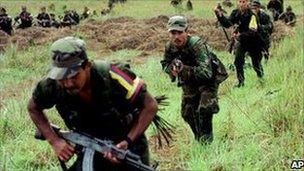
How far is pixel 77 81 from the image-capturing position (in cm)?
360

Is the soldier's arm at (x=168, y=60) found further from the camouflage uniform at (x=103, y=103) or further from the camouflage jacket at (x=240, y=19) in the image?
the camouflage jacket at (x=240, y=19)

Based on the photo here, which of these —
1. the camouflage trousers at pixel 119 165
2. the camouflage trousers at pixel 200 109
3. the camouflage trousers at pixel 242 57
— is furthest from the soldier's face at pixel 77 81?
the camouflage trousers at pixel 242 57

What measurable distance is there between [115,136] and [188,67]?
2140 millimetres

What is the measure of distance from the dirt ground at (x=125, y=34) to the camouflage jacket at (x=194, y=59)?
1027 centimetres

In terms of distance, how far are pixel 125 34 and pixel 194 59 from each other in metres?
15.1

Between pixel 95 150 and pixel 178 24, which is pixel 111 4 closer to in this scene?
pixel 178 24

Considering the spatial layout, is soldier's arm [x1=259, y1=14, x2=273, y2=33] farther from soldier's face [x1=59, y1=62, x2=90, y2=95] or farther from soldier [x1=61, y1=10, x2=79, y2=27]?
soldier [x1=61, y1=10, x2=79, y2=27]

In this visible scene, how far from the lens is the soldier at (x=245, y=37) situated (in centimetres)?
1000

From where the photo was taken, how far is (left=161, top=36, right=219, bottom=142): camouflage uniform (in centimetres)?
598

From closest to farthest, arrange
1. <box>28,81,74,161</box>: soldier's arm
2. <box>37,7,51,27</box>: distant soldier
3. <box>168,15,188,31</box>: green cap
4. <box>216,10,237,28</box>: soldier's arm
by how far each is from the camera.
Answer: <box>28,81,74,161</box>: soldier's arm < <box>168,15,188,31</box>: green cap < <box>216,10,237,28</box>: soldier's arm < <box>37,7,51,27</box>: distant soldier

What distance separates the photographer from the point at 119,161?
3.75m

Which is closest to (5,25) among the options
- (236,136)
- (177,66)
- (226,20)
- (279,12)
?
(279,12)

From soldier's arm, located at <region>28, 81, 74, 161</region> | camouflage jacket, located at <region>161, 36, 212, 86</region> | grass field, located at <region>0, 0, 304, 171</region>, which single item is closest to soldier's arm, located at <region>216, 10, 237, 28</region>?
grass field, located at <region>0, 0, 304, 171</region>

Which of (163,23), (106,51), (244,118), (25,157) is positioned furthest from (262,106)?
(163,23)
